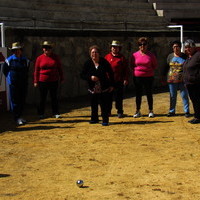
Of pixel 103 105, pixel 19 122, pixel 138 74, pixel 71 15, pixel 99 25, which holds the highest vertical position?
pixel 71 15

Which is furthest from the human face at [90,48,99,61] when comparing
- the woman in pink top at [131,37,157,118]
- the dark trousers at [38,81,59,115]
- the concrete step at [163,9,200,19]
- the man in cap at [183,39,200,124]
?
the concrete step at [163,9,200,19]

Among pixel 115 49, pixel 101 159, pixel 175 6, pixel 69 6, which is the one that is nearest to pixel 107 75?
pixel 115 49

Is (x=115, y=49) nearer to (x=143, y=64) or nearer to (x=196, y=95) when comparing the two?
(x=143, y=64)

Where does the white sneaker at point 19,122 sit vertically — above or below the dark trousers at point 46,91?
below

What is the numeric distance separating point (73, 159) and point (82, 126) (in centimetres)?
A: 307

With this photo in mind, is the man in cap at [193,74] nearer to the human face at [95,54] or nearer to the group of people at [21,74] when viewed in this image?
the human face at [95,54]

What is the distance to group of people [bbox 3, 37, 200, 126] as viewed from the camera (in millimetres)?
10664

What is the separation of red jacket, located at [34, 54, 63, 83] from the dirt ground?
2.98 feet

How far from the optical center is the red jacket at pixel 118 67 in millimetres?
11492

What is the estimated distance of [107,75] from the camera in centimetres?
1095

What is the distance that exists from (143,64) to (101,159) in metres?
4.24

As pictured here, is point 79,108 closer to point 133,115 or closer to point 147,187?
point 133,115

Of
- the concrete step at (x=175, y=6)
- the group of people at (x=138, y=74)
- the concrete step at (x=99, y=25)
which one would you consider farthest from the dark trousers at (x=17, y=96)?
the concrete step at (x=175, y=6)

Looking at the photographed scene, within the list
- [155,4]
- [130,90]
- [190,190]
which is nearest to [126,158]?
[190,190]
